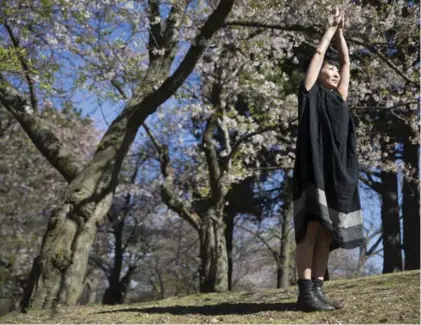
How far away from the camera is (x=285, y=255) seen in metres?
14.4

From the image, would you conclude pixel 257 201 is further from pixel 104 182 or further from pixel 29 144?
pixel 104 182

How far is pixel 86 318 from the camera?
137 inches

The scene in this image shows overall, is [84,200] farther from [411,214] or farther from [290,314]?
[411,214]

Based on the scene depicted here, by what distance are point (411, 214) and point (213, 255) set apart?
6790 millimetres

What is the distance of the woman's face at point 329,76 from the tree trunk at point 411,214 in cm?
966

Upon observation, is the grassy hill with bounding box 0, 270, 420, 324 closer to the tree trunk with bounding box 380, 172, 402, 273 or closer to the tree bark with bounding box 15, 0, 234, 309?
the tree bark with bounding box 15, 0, 234, 309

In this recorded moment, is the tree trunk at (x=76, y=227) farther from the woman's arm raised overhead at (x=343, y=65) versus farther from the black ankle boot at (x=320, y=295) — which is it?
the woman's arm raised overhead at (x=343, y=65)

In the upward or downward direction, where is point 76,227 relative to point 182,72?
downward

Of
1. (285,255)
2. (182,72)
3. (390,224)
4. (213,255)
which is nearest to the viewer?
(182,72)

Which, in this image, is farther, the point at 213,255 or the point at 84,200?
the point at 213,255

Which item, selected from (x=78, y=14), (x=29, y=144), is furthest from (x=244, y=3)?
(x=29, y=144)

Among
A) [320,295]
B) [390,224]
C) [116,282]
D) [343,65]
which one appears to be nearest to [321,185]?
[320,295]

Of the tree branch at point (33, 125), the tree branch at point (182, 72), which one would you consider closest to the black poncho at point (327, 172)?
the tree branch at point (182, 72)

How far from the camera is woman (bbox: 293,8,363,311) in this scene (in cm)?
301
